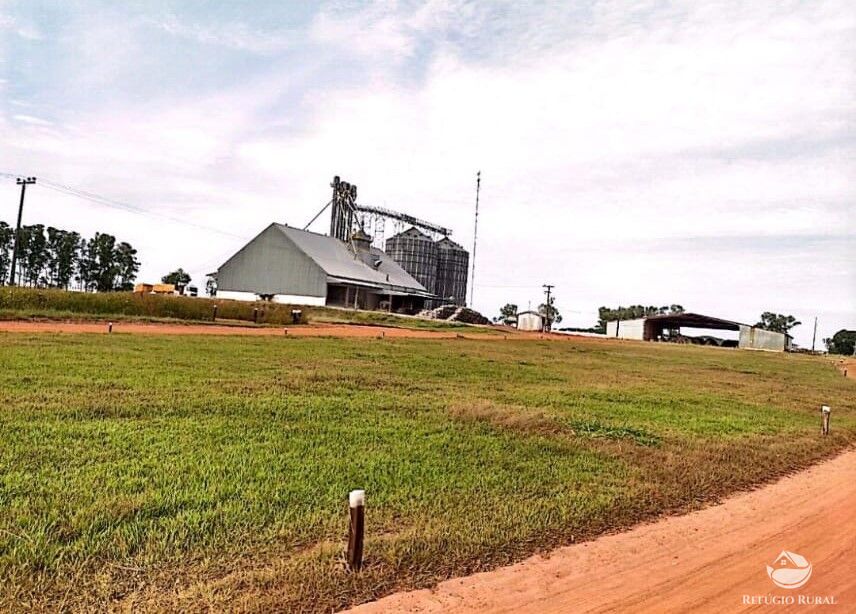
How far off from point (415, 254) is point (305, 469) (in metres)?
68.7

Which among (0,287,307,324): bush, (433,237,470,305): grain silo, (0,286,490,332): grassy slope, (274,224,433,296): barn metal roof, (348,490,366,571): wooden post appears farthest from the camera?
(433,237,470,305): grain silo

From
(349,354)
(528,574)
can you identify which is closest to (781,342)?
A: (349,354)

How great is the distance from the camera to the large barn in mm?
51781

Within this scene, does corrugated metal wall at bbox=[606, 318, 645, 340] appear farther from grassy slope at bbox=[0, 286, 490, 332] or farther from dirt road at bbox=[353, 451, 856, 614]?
dirt road at bbox=[353, 451, 856, 614]

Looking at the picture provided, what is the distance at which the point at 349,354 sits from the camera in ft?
58.2

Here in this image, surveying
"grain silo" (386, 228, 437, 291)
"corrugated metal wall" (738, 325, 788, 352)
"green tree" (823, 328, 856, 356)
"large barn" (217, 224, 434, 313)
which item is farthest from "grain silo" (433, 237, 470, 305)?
"green tree" (823, 328, 856, 356)

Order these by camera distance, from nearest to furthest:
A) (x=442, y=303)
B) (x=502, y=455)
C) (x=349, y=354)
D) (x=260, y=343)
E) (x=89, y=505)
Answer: (x=89, y=505) → (x=502, y=455) → (x=349, y=354) → (x=260, y=343) → (x=442, y=303)

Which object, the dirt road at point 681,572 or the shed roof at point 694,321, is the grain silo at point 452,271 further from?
the dirt road at point 681,572

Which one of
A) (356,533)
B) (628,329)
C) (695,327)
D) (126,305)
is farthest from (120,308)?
(695,327)

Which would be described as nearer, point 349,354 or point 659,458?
point 659,458

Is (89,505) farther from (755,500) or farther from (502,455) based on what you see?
(755,500)

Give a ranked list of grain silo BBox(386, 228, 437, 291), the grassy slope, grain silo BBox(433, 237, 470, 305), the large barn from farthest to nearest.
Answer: grain silo BBox(433, 237, 470, 305) < grain silo BBox(386, 228, 437, 291) < the large barn < the grassy slope

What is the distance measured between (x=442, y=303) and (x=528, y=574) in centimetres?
6941

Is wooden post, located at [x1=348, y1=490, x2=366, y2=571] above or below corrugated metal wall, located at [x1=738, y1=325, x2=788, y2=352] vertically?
below
